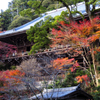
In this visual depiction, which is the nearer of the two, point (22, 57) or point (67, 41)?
point (67, 41)

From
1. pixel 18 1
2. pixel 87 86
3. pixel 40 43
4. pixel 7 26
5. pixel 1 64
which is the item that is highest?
pixel 18 1

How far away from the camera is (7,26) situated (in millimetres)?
30750

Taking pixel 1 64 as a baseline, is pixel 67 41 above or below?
above

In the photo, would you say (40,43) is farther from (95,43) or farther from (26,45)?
(26,45)

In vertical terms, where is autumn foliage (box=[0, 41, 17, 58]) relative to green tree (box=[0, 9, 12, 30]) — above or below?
below

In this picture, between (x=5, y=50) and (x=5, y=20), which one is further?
(x=5, y=20)

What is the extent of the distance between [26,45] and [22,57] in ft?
8.89

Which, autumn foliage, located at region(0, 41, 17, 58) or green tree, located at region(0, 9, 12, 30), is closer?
autumn foliage, located at region(0, 41, 17, 58)

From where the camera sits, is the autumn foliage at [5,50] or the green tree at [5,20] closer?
the autumn foliage at [5,50]

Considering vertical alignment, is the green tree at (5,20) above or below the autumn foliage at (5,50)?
above

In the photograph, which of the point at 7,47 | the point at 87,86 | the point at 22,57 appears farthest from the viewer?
the point at 7,47

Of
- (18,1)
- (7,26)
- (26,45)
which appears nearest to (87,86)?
(26,45)

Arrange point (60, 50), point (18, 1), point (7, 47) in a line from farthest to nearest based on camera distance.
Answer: point (18, 1) < point (7, 47) < point (60, 50)

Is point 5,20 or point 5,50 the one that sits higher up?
point 5,20
